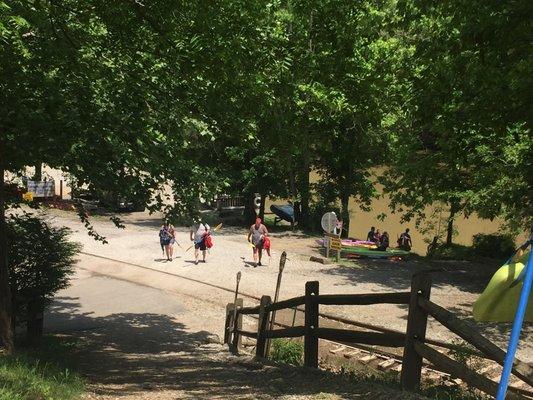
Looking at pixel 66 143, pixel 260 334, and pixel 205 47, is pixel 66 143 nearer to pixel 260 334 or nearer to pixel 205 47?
pixel 205 47

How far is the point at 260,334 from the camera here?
9.50 meters

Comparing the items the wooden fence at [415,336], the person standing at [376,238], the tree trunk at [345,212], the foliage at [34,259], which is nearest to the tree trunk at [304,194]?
the tree trunk at [345,212]

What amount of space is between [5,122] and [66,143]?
821mm

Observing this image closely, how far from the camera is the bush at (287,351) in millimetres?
10125

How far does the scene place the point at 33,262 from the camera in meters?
10.2

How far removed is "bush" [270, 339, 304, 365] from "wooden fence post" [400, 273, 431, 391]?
15.0 feet

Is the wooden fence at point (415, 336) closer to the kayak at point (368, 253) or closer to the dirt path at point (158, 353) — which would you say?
the dirt path at point (158, 353)

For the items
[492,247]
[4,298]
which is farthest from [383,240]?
[4,298]

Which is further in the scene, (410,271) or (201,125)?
(410,271)

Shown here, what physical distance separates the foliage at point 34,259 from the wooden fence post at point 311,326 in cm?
505

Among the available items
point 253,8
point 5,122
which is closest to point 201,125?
point 253,8

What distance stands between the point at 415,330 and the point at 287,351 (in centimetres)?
530

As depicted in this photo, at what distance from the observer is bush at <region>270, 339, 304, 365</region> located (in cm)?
1012

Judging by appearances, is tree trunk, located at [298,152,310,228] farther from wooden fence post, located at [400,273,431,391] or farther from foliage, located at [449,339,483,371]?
wooden fence post, located at [400,273,431,391]
